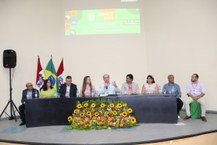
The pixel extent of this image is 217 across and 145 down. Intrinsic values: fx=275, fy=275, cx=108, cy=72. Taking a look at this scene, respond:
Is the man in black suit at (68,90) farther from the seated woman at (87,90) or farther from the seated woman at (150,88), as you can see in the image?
the seated woman at (150,88)

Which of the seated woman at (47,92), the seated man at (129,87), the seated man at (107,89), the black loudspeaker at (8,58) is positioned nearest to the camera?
the seated woman at (47,92)

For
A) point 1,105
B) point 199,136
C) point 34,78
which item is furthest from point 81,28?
point 199,136

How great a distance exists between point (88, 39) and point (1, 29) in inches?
90.9

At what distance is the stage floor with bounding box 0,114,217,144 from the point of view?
13.7ft

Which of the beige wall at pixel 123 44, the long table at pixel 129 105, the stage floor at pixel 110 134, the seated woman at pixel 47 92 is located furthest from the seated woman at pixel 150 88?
the seated woman at pixel 47 92

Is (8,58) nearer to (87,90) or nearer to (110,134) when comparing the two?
(87,90)

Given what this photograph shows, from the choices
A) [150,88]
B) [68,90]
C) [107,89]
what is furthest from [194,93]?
[68,90]

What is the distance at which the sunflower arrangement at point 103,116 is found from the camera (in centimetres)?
512

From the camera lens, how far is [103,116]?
202 inches

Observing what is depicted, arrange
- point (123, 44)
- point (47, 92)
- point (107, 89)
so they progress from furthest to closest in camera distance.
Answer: point (123, 44) → point (107, 89) → point (47, 92)

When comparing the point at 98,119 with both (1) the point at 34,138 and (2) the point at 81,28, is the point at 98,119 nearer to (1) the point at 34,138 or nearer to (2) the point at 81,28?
(1) the point at 34,138

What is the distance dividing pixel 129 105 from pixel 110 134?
979mm

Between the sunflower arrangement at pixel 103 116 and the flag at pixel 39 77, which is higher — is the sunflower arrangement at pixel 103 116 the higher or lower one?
the lower one

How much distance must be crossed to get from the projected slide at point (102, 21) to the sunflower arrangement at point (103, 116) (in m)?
2.99
